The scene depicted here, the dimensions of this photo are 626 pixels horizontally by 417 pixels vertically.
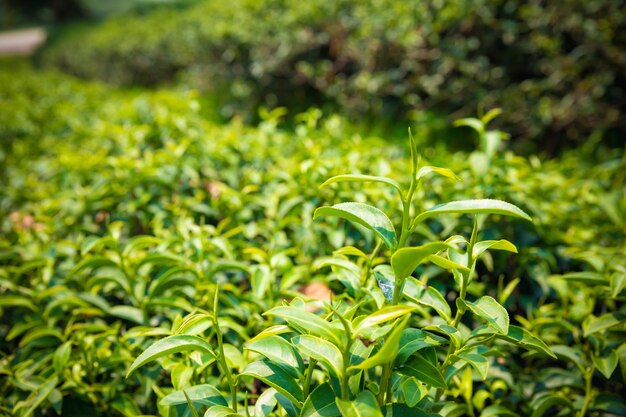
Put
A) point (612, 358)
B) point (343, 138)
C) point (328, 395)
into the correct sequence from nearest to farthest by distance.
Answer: point (328, 395) → point (612, 358) → point (343, 138)

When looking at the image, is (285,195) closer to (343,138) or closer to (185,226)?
(185,226)

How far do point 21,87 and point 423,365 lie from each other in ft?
21.3

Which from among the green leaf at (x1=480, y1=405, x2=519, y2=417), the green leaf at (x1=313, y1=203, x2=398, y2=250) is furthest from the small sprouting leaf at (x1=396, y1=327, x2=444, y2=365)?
the green leaf at (x1=480, y1=405, x2=519, y2=417)

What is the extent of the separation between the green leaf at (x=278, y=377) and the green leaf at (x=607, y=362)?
2.93 feet

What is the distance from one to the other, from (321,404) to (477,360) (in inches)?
14.3

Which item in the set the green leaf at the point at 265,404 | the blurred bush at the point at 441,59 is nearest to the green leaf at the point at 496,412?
the green leaf at the point at 265,404

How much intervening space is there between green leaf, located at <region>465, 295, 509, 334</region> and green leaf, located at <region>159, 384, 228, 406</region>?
0.61 m

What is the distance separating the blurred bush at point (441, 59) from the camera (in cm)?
338

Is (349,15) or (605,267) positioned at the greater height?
(349,15)

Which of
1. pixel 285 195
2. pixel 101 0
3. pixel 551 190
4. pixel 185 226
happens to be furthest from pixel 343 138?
pixel 101 0

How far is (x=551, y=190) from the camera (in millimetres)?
2359

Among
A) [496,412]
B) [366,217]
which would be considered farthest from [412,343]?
[496,412]

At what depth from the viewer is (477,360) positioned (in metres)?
1.04

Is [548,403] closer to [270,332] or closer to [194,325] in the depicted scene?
[270,332]
